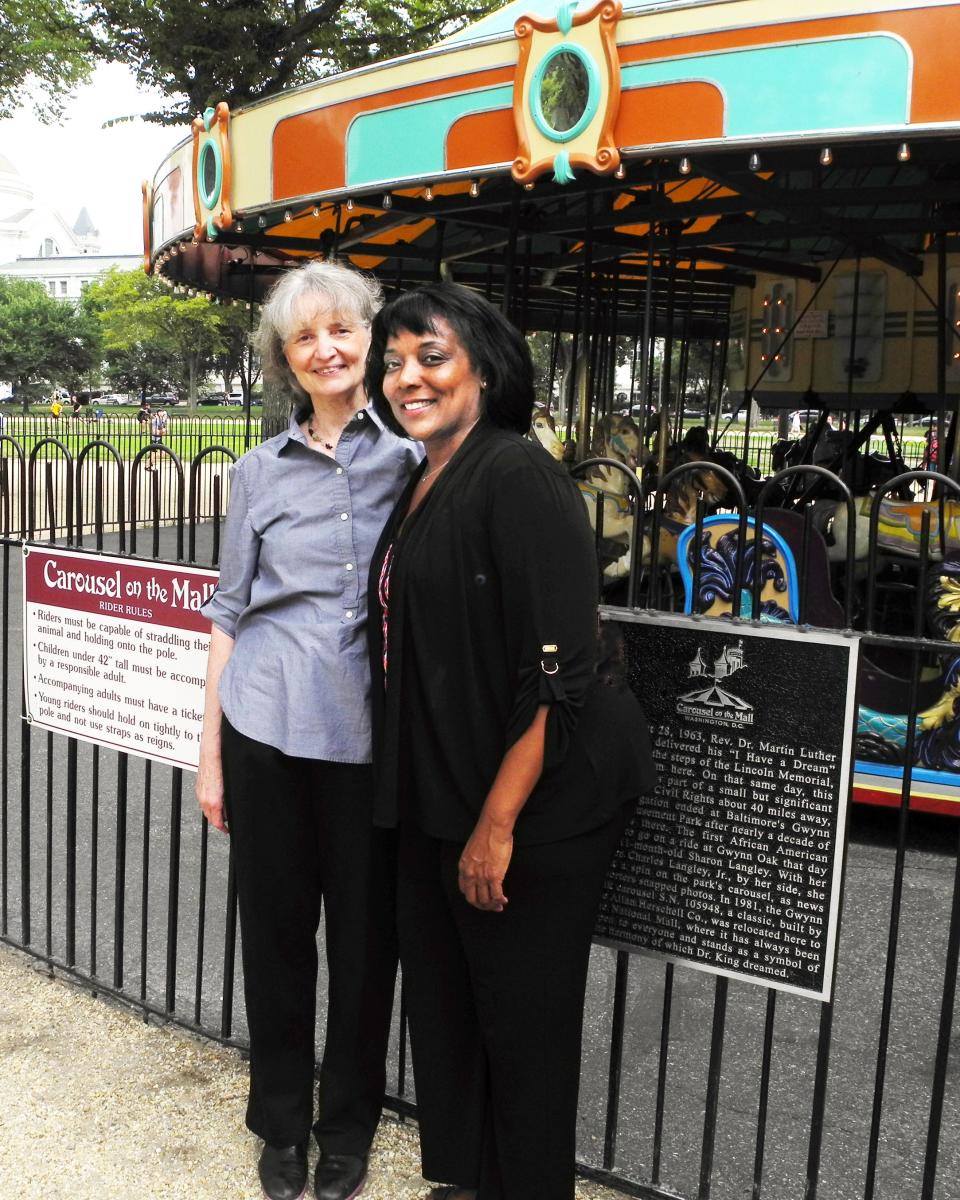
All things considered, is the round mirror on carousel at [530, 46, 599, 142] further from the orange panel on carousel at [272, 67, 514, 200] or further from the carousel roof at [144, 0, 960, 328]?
the orange panel on carousel at [272, 67, 514, 200]

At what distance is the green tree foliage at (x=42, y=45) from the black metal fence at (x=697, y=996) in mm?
12146

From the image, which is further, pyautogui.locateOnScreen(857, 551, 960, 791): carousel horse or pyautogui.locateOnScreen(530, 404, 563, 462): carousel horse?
pyautogui.locateOnScreen(530, 404, 563, 462): carousel horse

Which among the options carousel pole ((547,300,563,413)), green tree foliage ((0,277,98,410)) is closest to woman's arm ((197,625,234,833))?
carousel pole ((547,300,563,413))

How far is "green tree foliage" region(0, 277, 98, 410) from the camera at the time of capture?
65.6 meters

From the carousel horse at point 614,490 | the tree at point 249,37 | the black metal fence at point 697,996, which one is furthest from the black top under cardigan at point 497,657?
the tree at point 249,37

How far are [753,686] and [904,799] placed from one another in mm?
401

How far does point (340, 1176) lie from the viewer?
2.68m

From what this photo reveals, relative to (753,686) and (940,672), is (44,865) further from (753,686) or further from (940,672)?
(940,672)

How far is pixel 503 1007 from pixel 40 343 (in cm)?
7040

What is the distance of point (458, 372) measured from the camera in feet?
7.07

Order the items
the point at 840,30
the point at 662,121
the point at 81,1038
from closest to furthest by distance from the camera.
A: 1. the point at 81,1038
2. the point at 840,30
3. the point at 662,121

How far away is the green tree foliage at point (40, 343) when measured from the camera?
215ft

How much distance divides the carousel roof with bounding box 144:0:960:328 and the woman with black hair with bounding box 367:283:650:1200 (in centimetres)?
278

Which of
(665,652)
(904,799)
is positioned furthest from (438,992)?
(904,799)
